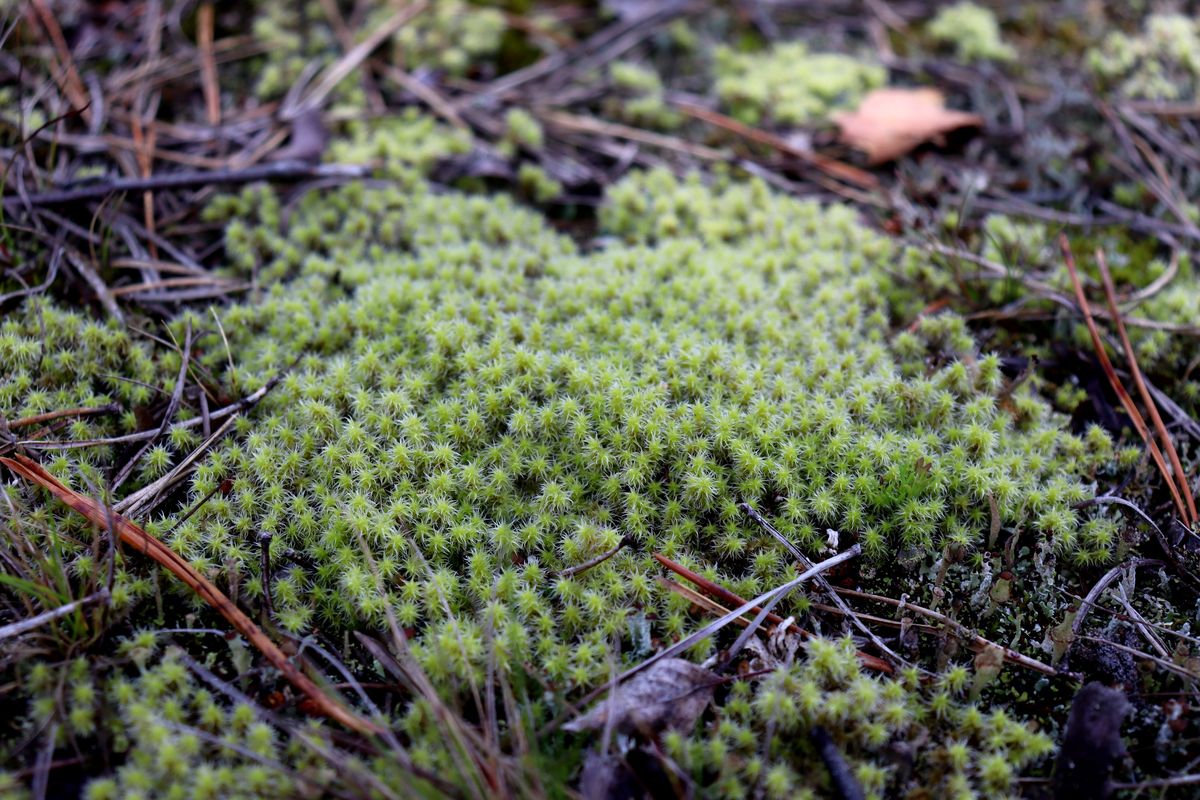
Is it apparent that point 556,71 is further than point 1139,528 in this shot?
Yes

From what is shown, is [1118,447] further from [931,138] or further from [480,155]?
[480,155]

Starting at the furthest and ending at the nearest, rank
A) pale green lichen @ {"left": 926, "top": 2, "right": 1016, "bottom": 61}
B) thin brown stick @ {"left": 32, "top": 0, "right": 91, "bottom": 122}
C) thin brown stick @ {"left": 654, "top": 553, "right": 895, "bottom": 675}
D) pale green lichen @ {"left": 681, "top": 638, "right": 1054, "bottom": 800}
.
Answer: pale green lichen @ {"left": 926, "top": 2, "right": 1016, "bottom": 61} → thin brown stick @ {"left": 32, "top": 0, "right": 91, "bottom": 122} → thin brown stick @ {"left": 654, "top": 553, "right": 895, "bottom": 675} → pale green lichen @ {"left": 681, "top": 638, "right": 1054, "bottom": 800}

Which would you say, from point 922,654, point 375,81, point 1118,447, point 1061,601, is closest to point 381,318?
point 375,81

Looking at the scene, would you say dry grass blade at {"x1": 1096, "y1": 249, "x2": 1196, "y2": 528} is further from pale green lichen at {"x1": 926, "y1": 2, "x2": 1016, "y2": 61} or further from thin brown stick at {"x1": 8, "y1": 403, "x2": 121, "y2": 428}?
thin brown stick at {"x1": 8, "y1": 403, "x2": 121, "y2": 428}

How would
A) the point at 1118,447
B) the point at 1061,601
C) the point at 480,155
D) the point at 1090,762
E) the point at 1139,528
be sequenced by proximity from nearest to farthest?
the point at 1090,762 → the point at 1061,601 → the point at 1139,528 → the point at 1118,447 → the point at 480,155

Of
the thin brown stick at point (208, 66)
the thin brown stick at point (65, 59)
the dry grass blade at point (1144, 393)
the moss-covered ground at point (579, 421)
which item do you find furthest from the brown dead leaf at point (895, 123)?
the thin brown stick at point (65, 59)

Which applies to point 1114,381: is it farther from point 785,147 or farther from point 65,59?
point 65,59

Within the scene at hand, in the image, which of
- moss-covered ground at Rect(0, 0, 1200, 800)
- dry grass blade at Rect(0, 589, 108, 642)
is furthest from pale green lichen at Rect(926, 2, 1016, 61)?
dry grass blade at Rect(0, 589, 108, 642)
